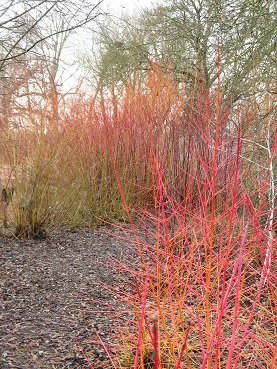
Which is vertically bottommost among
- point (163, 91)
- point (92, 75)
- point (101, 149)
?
point (101, 149)

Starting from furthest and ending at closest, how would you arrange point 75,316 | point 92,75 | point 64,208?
1. point 92,75
2. point 64,208
3. point 75,316

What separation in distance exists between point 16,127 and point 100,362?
3.08 metres

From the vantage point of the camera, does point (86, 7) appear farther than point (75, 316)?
Yes

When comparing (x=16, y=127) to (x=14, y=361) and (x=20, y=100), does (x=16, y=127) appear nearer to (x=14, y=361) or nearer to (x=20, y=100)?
(x=20, y=100)

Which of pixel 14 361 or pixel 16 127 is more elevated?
pixel 16 127

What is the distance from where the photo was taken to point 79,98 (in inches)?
256

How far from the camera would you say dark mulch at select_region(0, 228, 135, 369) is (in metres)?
2.22

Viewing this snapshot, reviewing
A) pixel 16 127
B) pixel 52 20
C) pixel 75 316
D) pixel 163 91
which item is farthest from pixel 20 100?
pixel 75 316

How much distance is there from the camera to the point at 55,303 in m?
2.99

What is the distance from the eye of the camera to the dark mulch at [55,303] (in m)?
2.22

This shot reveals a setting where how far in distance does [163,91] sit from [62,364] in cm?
527

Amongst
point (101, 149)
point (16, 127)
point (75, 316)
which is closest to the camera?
point (75, 316)

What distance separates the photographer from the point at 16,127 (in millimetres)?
4566

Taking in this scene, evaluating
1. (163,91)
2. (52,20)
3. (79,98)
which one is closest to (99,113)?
(79,98)
